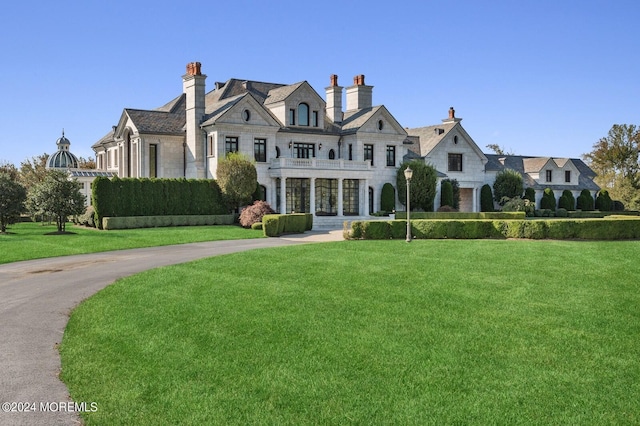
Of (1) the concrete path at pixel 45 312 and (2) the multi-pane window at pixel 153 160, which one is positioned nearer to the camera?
(1) the concrete path at pixel 45 312

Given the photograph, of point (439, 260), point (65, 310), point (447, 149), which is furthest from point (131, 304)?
point (447, 149)

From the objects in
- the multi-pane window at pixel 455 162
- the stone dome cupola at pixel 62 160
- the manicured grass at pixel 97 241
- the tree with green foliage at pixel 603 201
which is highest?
the stone dome cupola at pixel 62 160

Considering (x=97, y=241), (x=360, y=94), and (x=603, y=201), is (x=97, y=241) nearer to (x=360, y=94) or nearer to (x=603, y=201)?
(x=360, y=94)

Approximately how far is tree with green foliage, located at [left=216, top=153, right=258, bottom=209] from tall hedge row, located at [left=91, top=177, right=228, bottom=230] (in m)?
1.07

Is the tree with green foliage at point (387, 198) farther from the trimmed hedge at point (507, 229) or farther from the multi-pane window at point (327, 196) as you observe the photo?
the trimmed hedge at point (507, 229)

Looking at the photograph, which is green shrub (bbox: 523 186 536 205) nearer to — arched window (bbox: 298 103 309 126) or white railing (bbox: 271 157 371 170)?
white railing (bbox: 271 157 371 170)

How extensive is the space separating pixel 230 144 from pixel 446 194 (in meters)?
20.4

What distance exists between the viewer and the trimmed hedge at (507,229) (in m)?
28.0

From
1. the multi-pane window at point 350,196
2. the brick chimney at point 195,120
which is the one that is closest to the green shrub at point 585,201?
the multi-pane window at point 350,196

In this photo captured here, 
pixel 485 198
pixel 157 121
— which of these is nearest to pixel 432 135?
pixel 485 198

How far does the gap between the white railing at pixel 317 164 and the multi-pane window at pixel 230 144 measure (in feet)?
9.89

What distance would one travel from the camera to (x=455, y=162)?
55.6m

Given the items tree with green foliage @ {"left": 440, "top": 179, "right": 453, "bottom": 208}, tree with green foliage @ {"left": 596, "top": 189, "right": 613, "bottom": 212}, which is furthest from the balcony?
tree with green foliage @ {"left": 596, "top": 189, "right": 613, "bottom": 212}

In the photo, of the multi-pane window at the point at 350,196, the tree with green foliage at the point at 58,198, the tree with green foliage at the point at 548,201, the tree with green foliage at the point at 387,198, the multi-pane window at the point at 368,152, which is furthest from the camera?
the tree with green foliage at the point at 548,201
